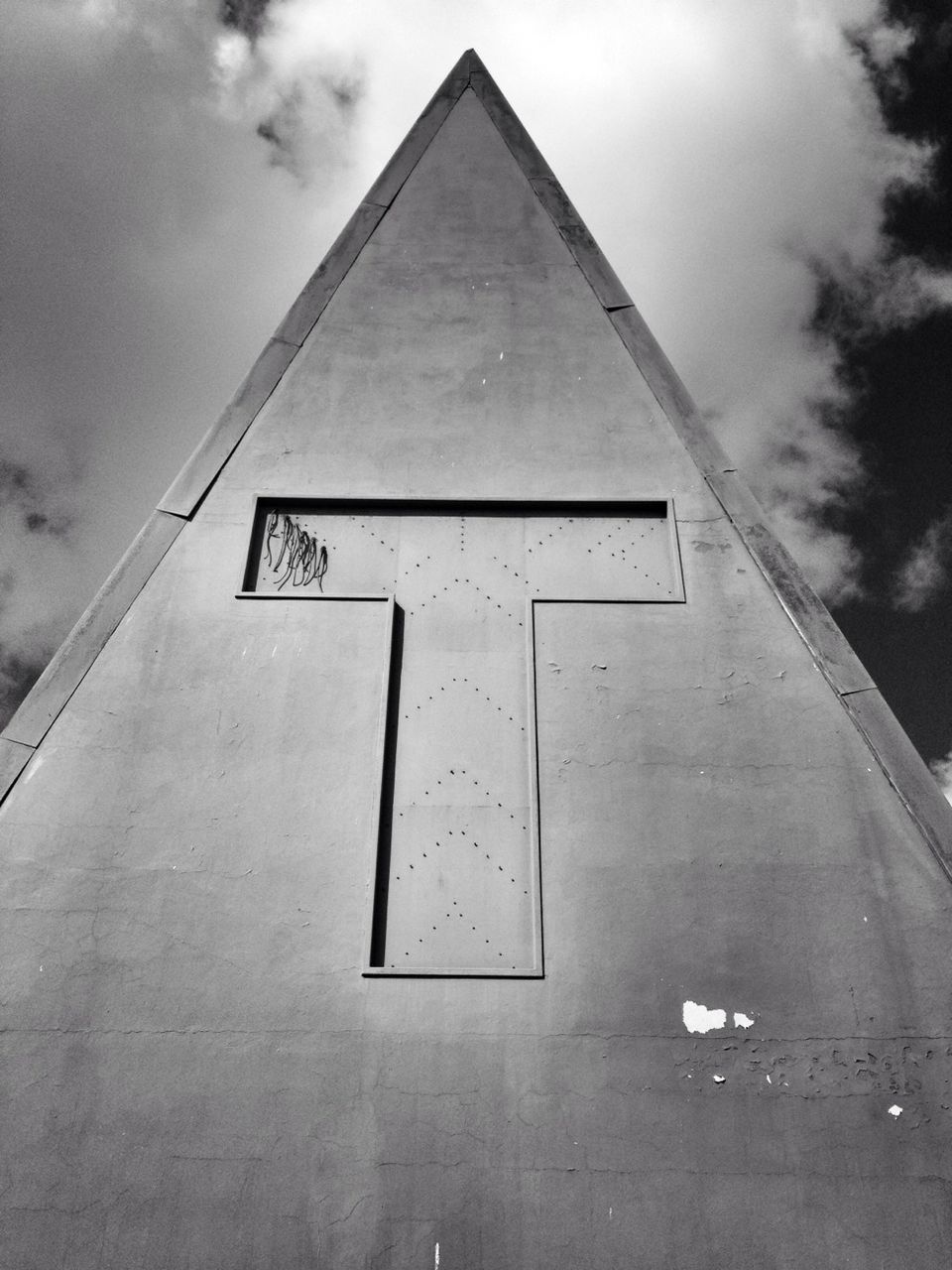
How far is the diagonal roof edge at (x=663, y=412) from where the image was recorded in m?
9.27

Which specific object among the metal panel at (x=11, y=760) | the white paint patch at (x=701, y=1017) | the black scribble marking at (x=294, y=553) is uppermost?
the black scribble marking at (x=294, y=553)

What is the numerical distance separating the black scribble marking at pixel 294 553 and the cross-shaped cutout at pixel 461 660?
16 millimetres

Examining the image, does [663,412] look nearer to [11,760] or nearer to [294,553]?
[294,553]

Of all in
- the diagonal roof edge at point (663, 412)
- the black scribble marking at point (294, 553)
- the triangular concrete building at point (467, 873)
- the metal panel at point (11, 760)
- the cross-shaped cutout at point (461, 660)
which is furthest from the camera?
the black scribble marking at point (294, 553)

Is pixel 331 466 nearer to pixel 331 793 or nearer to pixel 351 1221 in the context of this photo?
pixel 331 793

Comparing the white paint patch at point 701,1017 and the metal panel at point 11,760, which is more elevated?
the metal panel at point 11,760

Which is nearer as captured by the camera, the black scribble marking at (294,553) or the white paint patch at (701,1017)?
the white paint patch at (701,1017)

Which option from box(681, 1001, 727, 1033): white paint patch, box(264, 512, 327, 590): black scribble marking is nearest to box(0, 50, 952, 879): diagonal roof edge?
box(264, 512, 327, 590): black scribble marking

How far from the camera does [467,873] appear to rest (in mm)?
8766

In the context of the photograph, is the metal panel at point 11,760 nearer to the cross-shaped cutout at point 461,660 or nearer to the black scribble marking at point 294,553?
the cross-shaped cutout at point 461,660

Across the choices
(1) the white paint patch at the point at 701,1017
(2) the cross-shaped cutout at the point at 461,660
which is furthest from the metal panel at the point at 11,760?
(1) the white paint patch at the point at 701,1017

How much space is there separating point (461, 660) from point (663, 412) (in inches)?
155

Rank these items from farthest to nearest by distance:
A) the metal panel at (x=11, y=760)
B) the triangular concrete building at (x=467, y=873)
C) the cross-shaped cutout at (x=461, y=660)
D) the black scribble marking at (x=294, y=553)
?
the black scribble marking at (x=294, y=553), the metal panel at (x=11, y=760), the cross-shaped cutout at (x=461, y=660), the triangular concrete building at (x=467, y=873)

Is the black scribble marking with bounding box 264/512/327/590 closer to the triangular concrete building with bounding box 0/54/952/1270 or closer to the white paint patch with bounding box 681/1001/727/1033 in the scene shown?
the triangular concrete building with bounding box 0/54/952/1270
